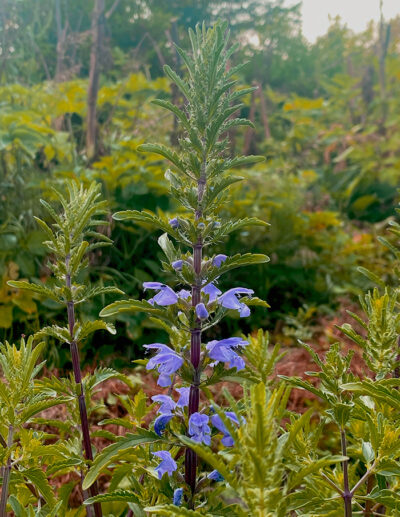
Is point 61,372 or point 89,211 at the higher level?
point 89,211

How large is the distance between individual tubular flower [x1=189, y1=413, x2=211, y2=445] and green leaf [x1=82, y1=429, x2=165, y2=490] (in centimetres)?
7

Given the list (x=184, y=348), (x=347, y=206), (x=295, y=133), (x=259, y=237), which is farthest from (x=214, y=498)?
(x=295, y=133)

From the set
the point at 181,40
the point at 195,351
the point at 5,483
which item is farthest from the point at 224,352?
the point at 181,40

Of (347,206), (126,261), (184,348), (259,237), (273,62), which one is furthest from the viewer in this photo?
(273,62)

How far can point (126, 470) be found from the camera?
3.44ft

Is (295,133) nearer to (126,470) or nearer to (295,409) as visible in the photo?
(295,409)

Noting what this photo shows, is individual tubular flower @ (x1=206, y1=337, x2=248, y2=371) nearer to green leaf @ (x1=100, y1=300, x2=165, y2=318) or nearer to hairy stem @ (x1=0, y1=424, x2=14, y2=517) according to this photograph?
green leaf @ (x1=100, y1=300, x2=165, y2=318)

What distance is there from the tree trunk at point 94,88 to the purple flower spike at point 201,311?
2879 millimetres

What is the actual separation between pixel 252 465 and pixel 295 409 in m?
1.75

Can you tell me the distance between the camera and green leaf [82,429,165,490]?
855mm

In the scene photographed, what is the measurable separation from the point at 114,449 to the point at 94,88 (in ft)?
10.7

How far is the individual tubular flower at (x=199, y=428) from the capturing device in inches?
34.7

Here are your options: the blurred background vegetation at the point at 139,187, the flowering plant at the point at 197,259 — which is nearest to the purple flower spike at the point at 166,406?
the flowering plant at the point at 197,259

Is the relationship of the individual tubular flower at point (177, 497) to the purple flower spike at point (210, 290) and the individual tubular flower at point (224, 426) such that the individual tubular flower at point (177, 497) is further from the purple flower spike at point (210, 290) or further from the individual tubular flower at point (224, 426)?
the purple flower spike at point (210, 290)
